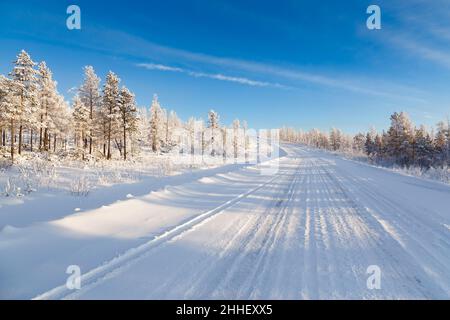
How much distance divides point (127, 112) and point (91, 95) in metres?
8.59

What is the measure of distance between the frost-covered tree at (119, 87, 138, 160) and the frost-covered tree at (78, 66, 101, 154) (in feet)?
17.7

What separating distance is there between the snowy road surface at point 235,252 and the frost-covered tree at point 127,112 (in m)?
29.2

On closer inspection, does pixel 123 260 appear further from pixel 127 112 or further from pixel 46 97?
pixel 46 97

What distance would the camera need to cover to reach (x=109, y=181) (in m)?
12.0

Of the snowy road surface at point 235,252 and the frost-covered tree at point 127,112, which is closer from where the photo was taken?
the snowy road surface at point 235,252

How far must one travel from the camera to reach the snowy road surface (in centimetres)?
322

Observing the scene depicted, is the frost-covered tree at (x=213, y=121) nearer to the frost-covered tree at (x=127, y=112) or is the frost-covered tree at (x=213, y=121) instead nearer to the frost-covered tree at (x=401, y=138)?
the frost-covered tree at (x=127, y=112)

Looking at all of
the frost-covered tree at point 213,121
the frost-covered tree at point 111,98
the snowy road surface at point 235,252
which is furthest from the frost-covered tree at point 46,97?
the snowy road surface at point 235,252

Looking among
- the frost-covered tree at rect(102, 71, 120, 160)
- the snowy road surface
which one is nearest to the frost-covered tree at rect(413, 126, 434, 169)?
the snowy road surface

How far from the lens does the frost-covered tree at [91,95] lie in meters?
37.1

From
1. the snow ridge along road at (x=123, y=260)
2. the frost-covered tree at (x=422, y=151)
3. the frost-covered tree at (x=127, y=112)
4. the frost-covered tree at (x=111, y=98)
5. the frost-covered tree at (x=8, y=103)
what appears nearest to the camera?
the snow ridge along road at (x=123, y=260)

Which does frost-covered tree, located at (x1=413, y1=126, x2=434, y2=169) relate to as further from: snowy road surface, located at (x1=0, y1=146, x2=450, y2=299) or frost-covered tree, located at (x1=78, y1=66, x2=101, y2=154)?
frost-covered tree, located at (x1=78, y1=66, x2=101, y2=154)
